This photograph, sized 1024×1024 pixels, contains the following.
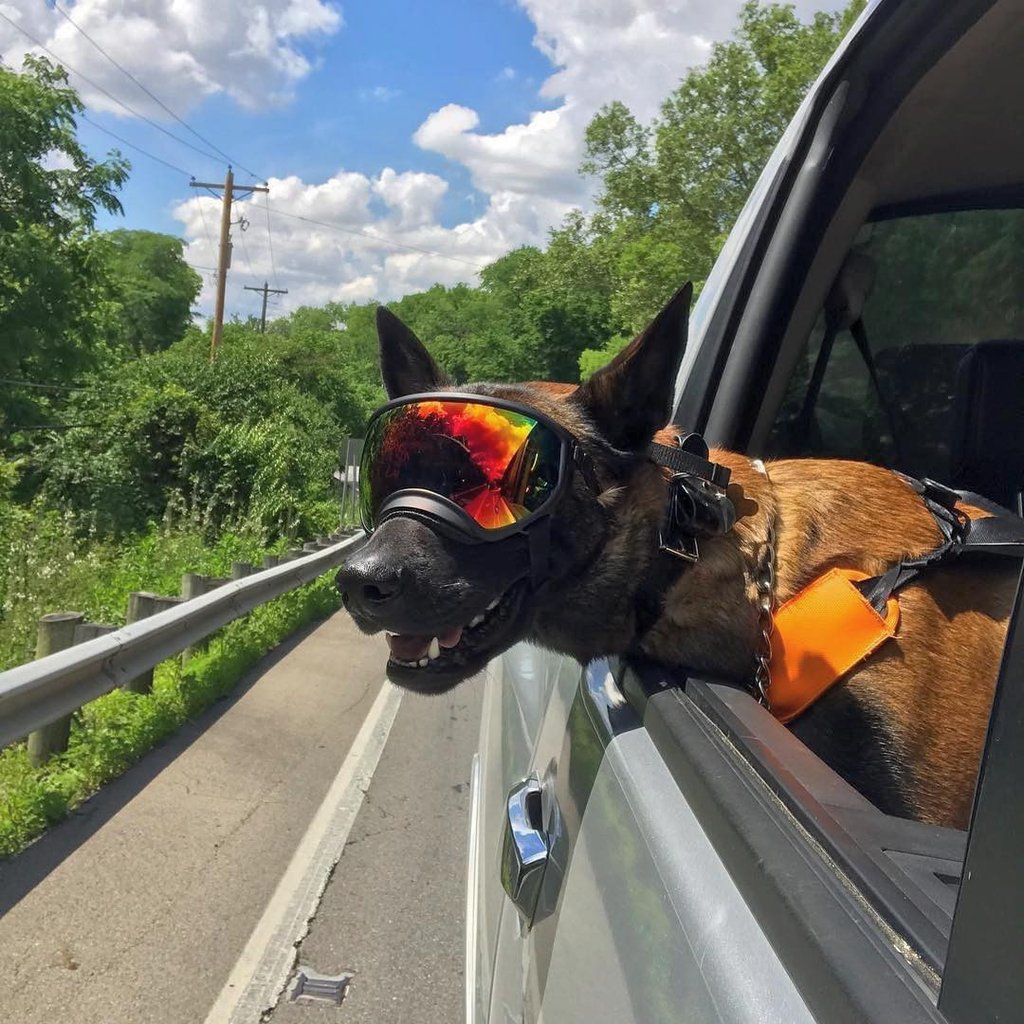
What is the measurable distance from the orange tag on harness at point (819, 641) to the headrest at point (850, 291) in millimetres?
1751

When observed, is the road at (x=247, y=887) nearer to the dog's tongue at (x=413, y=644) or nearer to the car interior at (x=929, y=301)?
the dog's tongue at (x=413, y=644)

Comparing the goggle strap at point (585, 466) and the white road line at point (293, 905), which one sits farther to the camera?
the white road line at point (293, 905)

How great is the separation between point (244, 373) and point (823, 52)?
16169 mm

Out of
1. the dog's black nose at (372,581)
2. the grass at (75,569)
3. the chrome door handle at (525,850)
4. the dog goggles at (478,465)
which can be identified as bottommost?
the grass at (75,569)

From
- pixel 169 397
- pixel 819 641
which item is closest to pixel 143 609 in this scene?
pixel 819 641

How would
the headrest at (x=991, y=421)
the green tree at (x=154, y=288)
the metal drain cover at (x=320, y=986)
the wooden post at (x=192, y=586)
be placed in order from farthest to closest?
the green tree at (x=154, y=288) < the wooden post at (x=192, y=586) < the metal drain cover at (x=320, y=986) < the headrest at (x=991, y=421)

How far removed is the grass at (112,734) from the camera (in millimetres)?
4848

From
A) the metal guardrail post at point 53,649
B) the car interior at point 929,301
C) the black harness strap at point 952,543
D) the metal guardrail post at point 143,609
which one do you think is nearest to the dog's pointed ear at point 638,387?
the black harness strap at point 952,543

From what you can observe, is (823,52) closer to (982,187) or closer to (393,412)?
(982,187)

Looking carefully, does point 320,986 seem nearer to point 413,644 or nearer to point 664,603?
point 413,644

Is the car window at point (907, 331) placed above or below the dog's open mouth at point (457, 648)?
above

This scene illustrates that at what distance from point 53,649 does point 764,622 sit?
435 centimetres

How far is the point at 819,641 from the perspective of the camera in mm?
2102

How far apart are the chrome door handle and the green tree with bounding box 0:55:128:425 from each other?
96.6ft
